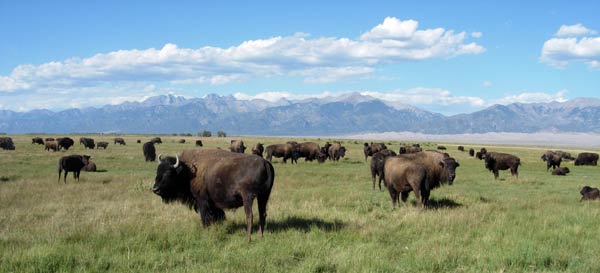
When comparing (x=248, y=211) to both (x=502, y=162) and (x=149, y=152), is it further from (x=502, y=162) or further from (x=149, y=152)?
(x=149, y=152)

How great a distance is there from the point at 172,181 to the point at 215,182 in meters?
1.28

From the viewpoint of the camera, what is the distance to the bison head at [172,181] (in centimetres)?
1150

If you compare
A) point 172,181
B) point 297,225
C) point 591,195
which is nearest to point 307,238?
point 297,225

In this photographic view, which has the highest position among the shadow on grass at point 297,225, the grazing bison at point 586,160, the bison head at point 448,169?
the bison head at point 448,169

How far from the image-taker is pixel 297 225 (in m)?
11.9

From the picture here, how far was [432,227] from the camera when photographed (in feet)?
38.0

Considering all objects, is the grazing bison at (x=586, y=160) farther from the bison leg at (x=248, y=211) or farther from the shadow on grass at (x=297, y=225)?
the bison leg at (x=248, y=211)

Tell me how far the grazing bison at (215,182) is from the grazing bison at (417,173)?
6.50 metres

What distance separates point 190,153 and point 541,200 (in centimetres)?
1411

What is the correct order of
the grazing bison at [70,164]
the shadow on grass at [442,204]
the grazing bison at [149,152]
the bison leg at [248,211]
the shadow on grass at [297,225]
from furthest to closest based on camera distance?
the grazing bison at [149,152] < the grazing bison at [70,164] < the shadow on grass at [442,204] < the shadow on grass at [297,225] < the bison leg at [248,211]

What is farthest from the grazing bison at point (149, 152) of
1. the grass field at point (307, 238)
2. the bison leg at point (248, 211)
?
the bison leg at point (248, 211)

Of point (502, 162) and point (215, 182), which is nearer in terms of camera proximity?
point (215, 182)

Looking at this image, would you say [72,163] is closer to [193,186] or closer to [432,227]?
[193,186]

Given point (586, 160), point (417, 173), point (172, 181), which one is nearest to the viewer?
point (172, 181)
